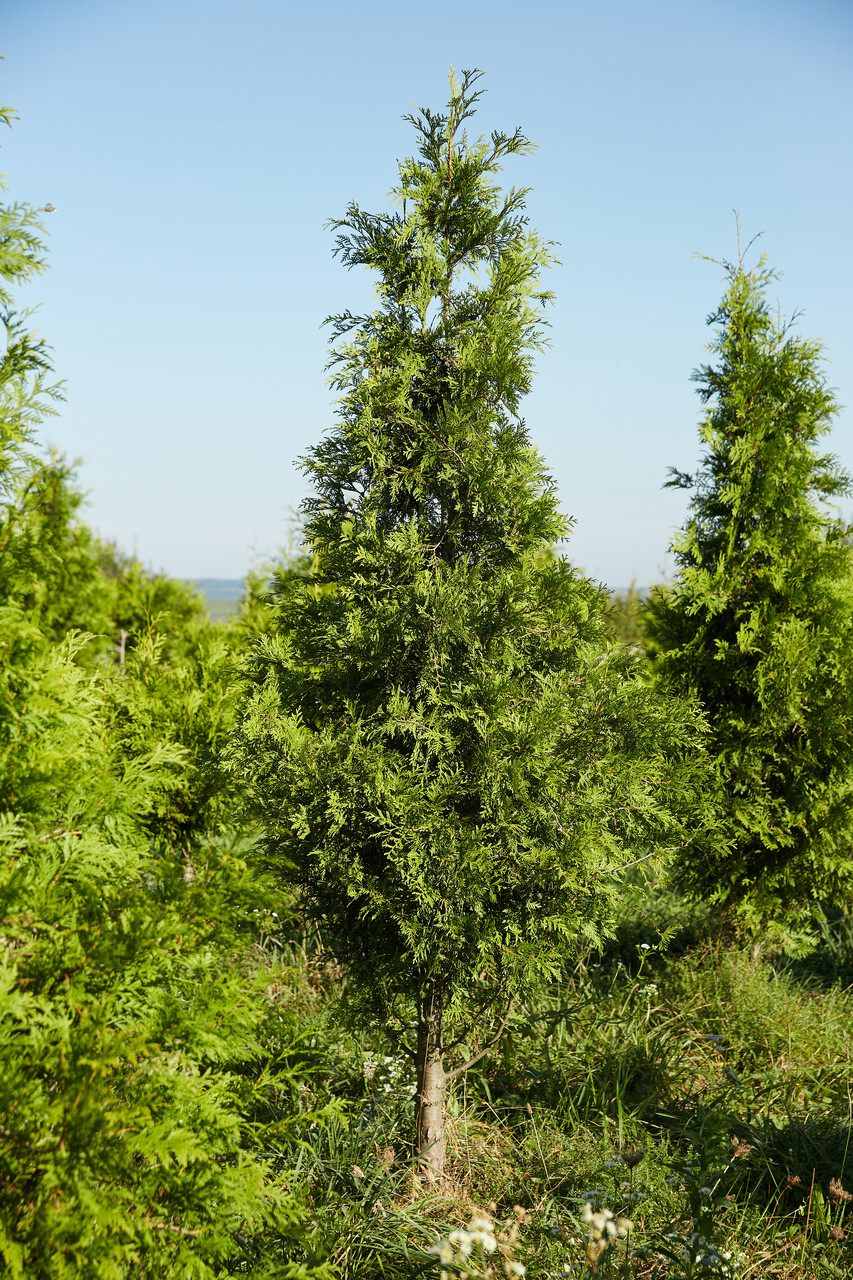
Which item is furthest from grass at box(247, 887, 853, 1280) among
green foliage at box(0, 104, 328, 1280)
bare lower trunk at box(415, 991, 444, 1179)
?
green foliage at box(0, 104, 328, 1280)

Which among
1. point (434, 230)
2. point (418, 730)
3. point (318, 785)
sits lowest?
point (318, 785)

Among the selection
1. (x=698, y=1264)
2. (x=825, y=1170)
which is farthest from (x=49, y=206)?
(x=825, y=1170)

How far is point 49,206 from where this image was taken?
8.91 feet

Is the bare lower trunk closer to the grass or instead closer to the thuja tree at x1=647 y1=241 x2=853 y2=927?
the grass

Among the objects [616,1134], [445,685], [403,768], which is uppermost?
[445,685]

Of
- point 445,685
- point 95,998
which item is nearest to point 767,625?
point 445,685

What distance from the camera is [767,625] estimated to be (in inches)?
246

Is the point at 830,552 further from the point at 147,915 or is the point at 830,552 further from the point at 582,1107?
the point at 147,915

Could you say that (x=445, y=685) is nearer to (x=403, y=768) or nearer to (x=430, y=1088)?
(x=403, y=768)

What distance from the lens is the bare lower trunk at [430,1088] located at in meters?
4.11

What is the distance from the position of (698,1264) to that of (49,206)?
4892mm

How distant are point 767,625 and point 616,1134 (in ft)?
12.8

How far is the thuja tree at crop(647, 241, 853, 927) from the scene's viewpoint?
6.16 m

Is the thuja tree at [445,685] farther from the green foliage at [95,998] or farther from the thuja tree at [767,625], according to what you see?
the thuja tree at [767,625]
